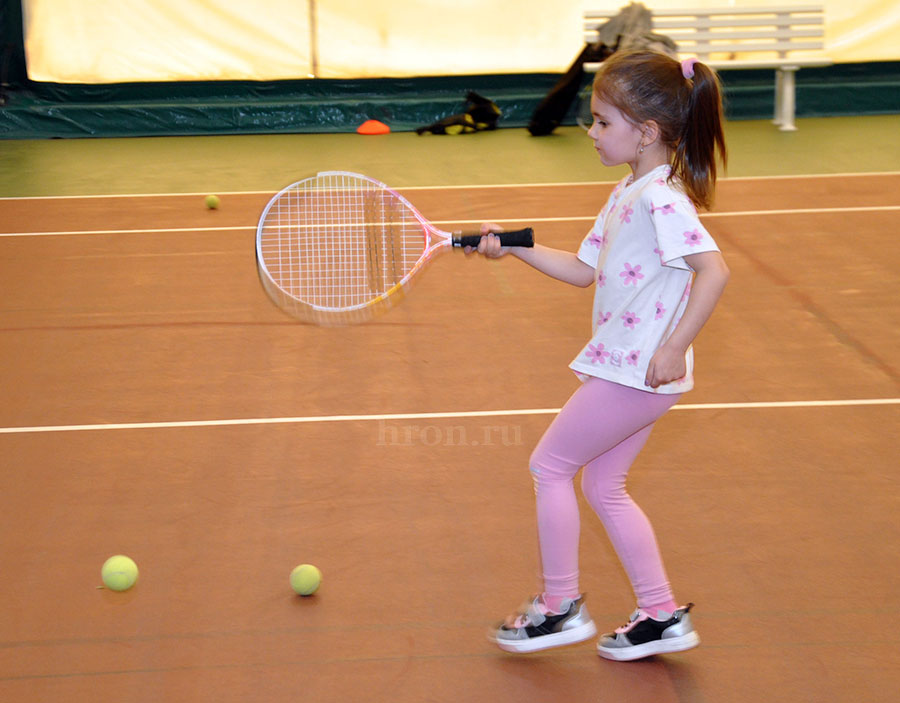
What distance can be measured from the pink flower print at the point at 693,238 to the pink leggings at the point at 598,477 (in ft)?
1.00

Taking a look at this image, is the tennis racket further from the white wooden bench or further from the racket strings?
the white wooden bench

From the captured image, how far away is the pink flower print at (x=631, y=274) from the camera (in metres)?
2.10

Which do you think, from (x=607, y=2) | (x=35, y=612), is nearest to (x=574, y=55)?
(x=607, y=2)

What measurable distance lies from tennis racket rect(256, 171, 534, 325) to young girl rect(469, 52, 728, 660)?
242 millimetres

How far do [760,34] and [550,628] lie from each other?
8550 millimetres

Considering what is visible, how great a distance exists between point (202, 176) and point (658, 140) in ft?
21.0

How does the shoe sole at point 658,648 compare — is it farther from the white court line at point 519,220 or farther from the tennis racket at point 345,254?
the white court line at point 519,220

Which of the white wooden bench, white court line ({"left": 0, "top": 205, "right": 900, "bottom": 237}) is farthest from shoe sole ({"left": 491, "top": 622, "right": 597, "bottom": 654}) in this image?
the white wooden bench

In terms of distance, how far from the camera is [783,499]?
303 cm

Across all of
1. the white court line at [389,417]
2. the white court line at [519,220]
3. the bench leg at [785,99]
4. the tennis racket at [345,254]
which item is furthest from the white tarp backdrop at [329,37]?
the white court line at [389,417]

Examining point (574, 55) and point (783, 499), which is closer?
point (783, 499)

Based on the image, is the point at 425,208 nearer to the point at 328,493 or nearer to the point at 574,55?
the point at 328,493

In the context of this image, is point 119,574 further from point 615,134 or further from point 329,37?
point 329,37

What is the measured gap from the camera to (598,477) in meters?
2.24
